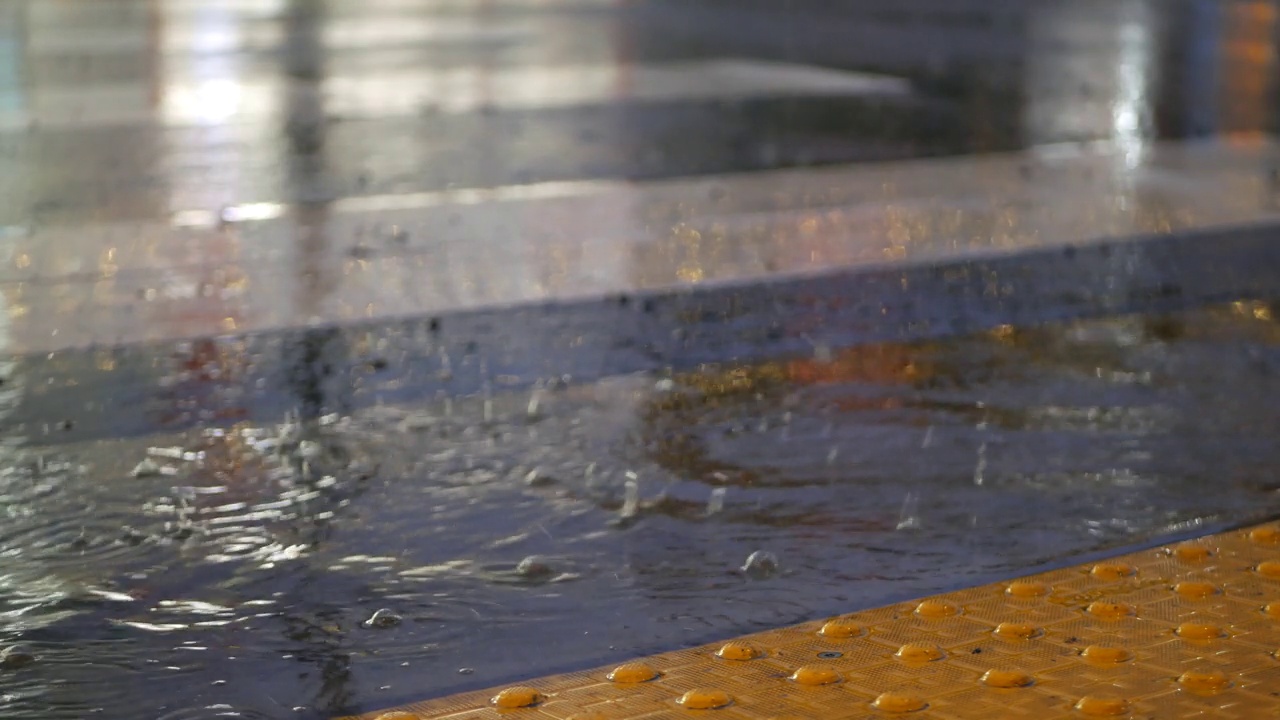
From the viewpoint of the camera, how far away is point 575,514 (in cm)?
390

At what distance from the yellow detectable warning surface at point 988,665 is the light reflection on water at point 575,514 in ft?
0.44

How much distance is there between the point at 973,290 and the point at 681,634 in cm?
319

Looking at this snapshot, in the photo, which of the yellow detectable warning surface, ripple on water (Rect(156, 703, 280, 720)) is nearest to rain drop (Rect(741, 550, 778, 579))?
the yellow detectable warning surface

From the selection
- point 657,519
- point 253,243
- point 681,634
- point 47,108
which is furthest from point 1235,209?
point 47,108

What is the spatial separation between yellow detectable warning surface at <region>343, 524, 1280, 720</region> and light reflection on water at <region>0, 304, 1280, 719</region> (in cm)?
13

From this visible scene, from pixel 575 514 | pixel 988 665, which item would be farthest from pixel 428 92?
pixel 988 665

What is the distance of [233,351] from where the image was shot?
528cm

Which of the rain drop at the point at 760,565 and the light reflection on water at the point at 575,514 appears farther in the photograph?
the rain drop at the point at 760,565

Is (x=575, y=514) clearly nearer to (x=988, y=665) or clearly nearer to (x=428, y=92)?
(x=988, y=665)

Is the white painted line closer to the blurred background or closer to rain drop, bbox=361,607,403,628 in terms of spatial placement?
the blurred background

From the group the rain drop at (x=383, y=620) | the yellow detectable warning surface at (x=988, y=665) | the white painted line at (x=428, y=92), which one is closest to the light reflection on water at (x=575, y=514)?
the rain drop at (x=383, y=620)

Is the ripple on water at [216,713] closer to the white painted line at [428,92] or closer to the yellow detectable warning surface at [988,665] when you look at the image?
the yellow detectable warning surface at [988,665]

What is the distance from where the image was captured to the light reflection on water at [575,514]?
3162mm

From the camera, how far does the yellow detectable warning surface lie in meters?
2.81
